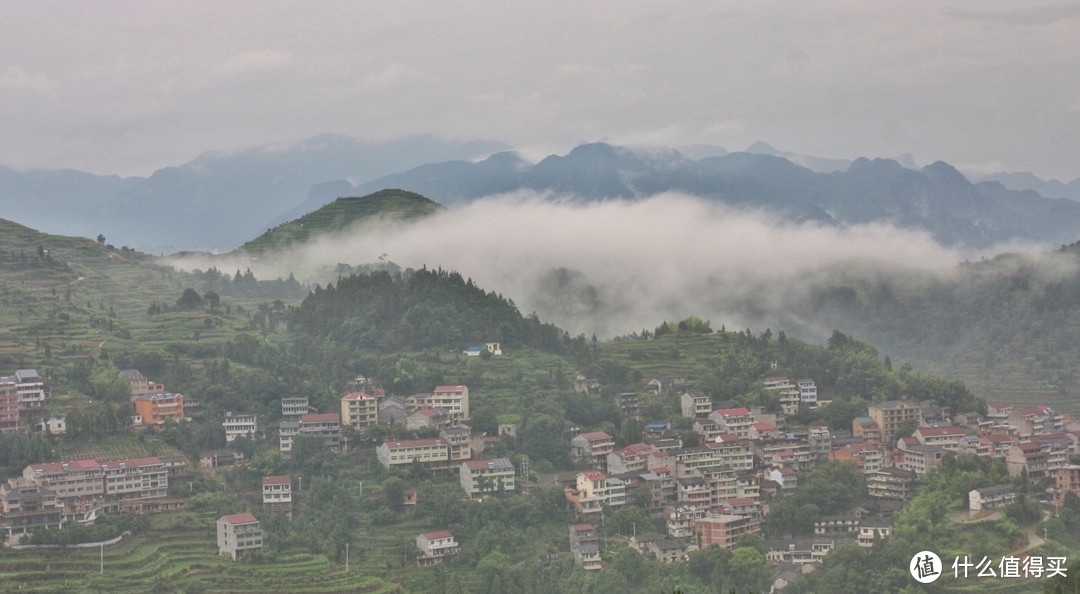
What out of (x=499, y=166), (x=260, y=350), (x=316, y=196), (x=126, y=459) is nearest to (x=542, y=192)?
(x=499, y=166)

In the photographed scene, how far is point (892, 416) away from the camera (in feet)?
124

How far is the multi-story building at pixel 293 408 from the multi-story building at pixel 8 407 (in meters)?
6.30

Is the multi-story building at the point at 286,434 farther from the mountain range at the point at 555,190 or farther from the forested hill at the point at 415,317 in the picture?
the mountain range at the point at 555,190

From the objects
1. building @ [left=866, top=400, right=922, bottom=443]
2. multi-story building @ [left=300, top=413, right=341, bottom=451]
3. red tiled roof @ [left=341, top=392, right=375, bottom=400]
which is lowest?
building @ [left=866, top=400, right=922, bottom=443]

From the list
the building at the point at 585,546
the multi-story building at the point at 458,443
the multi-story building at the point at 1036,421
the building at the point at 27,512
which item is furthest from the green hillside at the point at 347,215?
the building at the point at 27,512

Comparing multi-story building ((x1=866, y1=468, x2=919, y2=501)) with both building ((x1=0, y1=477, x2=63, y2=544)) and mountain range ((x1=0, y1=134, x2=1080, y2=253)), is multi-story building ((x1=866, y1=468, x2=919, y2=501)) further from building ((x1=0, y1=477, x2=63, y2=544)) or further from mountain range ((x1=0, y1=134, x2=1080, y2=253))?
mountain range ((x1=0, y1=134, x2=1080, y2=253))

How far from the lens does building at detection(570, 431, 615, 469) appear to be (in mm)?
35688

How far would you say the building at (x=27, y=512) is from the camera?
2891 centimetres

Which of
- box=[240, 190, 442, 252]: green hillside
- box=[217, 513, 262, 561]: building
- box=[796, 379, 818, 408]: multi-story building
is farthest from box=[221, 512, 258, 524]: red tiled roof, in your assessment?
box=[240, 190, 442, 252]: green hillside

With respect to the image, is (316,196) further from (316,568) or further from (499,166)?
(316,568)

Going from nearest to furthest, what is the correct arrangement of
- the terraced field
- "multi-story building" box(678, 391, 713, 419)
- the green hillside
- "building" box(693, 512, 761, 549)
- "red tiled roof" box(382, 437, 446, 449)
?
the terraced field → "building" box(693, 512, 761, 549) → "red tiled roof" box(382, 437, 446, 449) → "multi-story building" box(678, 391, 713, 419) → the green hillside

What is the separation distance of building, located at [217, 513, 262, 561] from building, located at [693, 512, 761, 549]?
921 cm

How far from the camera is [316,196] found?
107 metres

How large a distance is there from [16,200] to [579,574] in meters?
91.1
